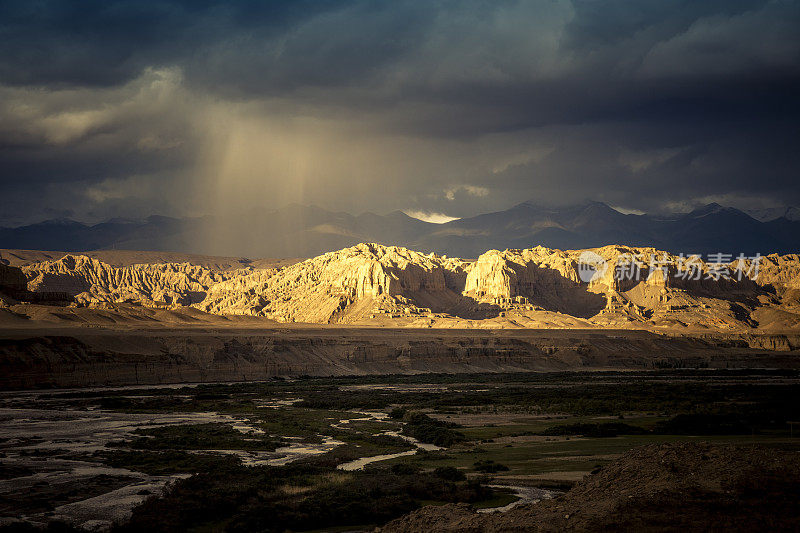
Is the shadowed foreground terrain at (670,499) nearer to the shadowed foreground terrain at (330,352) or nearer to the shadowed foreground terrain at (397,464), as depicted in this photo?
the shadowed foreground terrain at (397,464)

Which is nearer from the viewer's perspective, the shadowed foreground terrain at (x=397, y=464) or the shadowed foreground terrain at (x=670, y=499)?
the shadowed foreground terrain at (x=670, y=499)

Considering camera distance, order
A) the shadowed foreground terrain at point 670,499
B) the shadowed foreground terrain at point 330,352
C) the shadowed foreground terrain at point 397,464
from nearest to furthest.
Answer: the shadowed foreground terrain at point 670,499
the shadowed foreground terrain at point 397,464
the shadowed foreground terrain at point 330,352

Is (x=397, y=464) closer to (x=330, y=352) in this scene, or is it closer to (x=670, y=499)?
(x=670, y=499)

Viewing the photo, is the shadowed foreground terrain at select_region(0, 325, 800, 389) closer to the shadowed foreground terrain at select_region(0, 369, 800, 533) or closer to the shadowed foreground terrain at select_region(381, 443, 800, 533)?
the shadowed foreground terrain at select_region(0, 369, 800, 533)

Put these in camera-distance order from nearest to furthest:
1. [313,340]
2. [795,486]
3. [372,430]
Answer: [795,486] → [372,430] → [313,340]

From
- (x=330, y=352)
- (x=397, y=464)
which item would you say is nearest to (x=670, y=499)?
(x=397, y=464)

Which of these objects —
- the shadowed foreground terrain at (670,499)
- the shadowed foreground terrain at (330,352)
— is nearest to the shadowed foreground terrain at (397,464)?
the shadowed foreground terrain at (670,499)

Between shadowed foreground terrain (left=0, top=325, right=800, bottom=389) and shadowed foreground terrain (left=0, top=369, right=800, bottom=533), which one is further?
shadowed foreground terrain (left=0, top=325, right=800, bottom=389)

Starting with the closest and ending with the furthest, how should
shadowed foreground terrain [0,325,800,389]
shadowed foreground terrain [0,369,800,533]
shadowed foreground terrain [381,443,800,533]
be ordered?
1. shadowed foreground terrain [381,443,800,533]
2. shadowed foreground terrain [0,369,800,533]
3. shadowed foreground terrain [0,325,800,389]

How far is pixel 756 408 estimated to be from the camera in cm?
6284

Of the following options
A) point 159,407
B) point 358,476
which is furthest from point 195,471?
point 159,407

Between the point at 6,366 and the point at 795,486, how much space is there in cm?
9614

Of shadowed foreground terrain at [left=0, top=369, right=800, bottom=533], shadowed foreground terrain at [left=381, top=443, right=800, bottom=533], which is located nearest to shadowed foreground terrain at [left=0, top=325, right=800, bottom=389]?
shadowed foreground terrain at [left=0, top=369, right=800, bottom=533]

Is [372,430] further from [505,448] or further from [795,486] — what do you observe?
[795,486]
